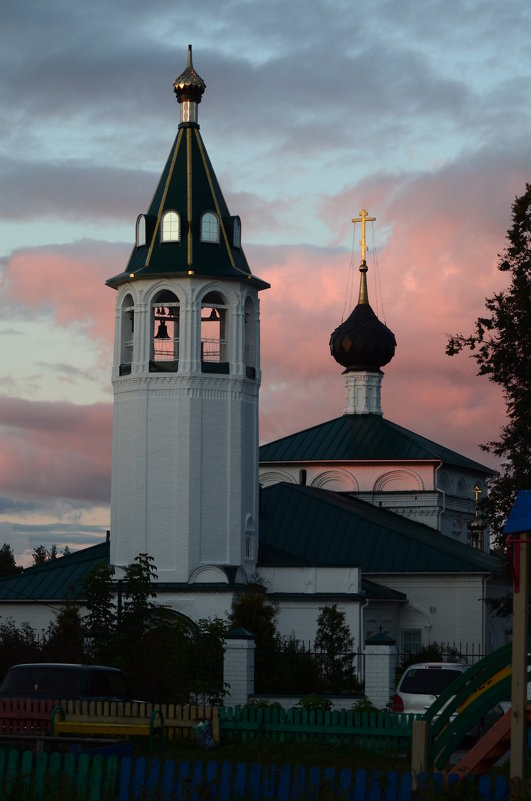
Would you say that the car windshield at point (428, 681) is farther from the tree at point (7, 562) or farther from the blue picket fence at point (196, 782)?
the tree at point (7, 562)

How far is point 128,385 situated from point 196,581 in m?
5.34

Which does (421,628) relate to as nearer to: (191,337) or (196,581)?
(196,581)

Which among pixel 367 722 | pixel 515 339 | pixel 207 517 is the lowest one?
pixel 367 722

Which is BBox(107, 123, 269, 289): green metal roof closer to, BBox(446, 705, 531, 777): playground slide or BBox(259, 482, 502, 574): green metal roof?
BBox(259, 482, 502, 574): green metal roof

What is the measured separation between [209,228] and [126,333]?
3.56 meters

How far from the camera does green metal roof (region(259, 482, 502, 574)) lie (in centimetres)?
4234

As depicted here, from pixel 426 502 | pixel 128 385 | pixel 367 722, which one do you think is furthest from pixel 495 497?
pixel 426 502

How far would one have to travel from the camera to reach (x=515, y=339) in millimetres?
30250

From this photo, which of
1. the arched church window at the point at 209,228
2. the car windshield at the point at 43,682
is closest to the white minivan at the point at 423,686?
the car windshield at the point at 43,682

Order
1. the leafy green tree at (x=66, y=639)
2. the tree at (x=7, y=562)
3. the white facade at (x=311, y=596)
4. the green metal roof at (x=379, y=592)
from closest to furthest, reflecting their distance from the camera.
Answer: the leafy green tree at (x=66, y=639) → the white facade at (x=311, y=596) → the green metal roof at (x=379, y=592) → the tree at (x=7, y=562)

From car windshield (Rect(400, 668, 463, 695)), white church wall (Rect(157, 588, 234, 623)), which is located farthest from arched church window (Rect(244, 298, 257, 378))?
car windshield (Rect(400, 668, 463, 695))

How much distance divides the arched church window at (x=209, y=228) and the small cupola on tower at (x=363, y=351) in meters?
15.9

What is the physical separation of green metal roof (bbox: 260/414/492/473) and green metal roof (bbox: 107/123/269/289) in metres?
14.2

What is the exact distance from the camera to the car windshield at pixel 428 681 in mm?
23047
